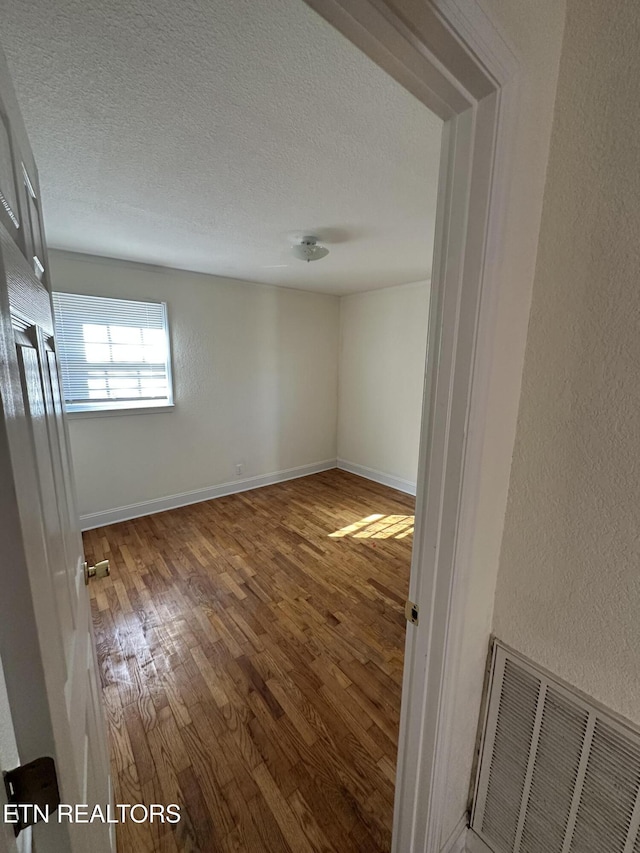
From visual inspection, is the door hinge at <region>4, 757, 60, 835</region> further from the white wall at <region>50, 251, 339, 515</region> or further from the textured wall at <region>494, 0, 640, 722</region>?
the white wall at <region>50, 251, 339, 515</region>

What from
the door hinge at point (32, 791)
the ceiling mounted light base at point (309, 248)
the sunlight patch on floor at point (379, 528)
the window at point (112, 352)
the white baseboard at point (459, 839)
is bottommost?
the sunlight patch on floor at point (379, 528)

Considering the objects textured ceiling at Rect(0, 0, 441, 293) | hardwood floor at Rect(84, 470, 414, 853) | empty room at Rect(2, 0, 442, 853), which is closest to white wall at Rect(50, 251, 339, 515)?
empty room at Rect(2, 0, 442, 853)

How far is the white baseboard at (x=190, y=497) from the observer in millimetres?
3073

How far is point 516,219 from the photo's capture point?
68 centimetres

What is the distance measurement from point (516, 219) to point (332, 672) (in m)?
1.92

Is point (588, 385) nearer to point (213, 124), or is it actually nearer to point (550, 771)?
point (550, 771)

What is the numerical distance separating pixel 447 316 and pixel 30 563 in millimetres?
762

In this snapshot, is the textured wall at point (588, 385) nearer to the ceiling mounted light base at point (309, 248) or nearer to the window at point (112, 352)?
the ceiling mounted light base at point (309, 248)

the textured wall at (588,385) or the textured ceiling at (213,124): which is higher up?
the textured ceiling at (213,124)

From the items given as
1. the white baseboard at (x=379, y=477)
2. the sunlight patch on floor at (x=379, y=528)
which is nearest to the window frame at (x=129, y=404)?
the sunlight patch on floor at (x=379, y=528)

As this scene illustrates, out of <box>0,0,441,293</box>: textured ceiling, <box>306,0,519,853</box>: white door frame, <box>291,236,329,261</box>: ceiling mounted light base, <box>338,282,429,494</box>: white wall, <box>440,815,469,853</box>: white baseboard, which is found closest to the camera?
<box>306,0,519,853</box>: white door frame

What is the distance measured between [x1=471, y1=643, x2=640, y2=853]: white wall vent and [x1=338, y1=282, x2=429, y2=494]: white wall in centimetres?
299

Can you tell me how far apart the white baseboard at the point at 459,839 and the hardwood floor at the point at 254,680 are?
8.4 inches

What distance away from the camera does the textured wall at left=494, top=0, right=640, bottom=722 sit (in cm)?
64
